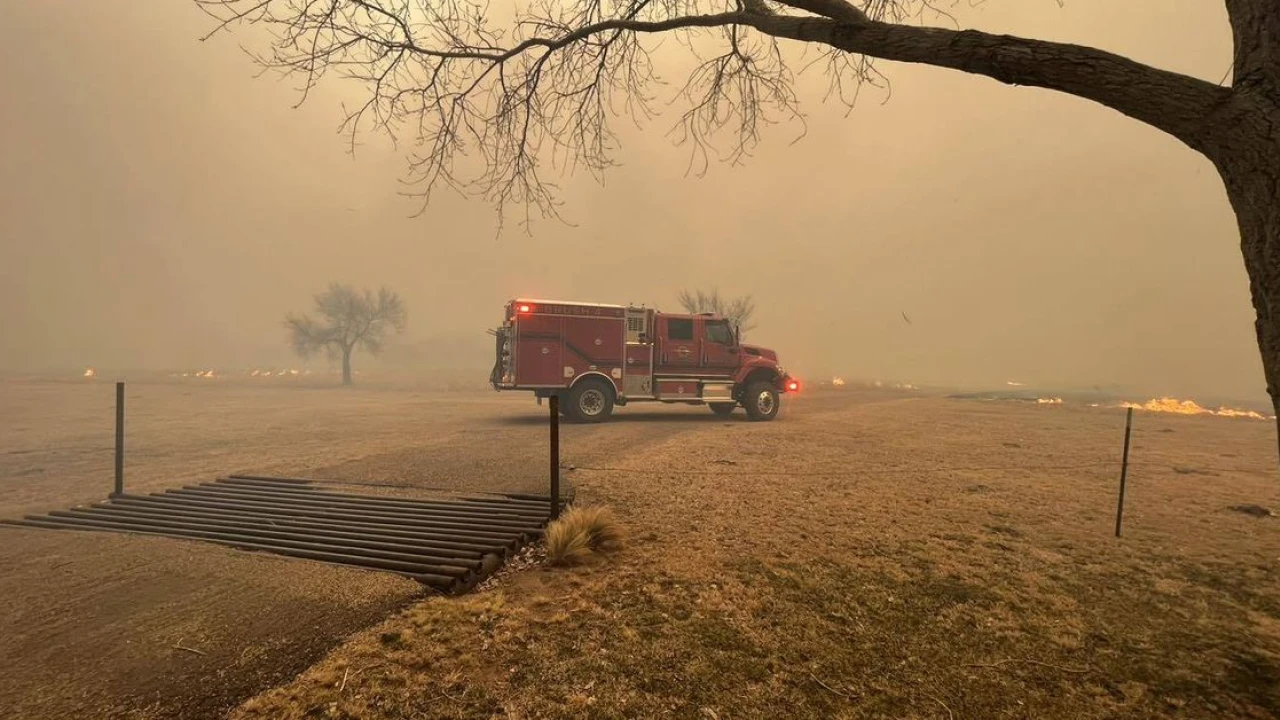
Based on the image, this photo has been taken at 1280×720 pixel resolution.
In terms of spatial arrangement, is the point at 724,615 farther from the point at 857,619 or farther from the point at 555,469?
the point at 555,469

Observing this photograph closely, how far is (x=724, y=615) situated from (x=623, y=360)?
1032 centimetres

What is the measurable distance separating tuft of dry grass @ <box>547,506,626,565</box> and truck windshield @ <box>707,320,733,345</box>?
32.6 ft

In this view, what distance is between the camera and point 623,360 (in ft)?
44.2

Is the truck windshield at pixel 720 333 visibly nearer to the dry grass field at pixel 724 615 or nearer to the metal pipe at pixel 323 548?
the dry grass field at pixel 724 615

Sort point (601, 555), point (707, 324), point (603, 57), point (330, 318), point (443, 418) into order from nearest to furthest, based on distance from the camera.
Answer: point (601, 555), point (603, 57), point (707, 324), point (443, 418), point (330, 318)

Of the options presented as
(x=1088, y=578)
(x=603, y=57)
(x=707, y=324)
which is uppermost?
(x=603, y=57)

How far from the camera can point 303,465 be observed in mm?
8086

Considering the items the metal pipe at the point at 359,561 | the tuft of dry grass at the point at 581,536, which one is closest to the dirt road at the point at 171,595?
the metal pipe at the point at 359,561

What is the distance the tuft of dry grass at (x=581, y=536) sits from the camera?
4176 mm

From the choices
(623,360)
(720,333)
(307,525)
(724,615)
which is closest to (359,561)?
(307,525)

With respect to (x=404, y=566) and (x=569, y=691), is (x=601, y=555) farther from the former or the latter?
(x=569, y=691)

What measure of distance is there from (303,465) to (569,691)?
7361 mm

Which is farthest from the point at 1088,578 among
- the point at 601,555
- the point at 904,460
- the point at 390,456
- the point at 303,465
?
the point at 303,465

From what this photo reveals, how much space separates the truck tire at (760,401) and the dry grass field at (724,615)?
7.35 metres
